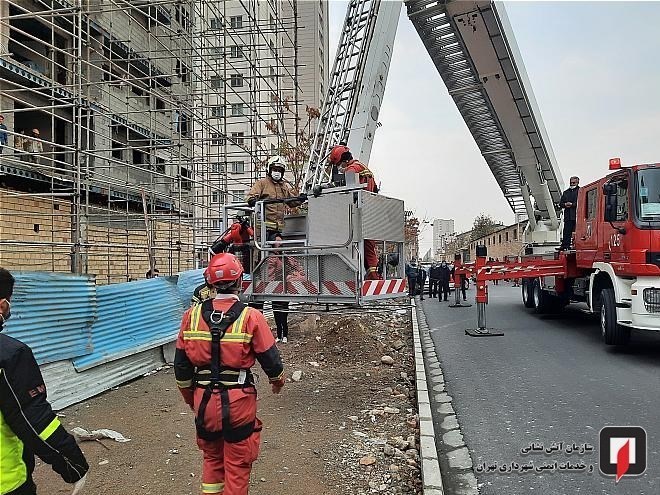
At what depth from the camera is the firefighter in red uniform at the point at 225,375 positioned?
3213 mm

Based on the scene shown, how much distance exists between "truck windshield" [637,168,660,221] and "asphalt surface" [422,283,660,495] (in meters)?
2.18

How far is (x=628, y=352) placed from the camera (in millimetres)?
8969

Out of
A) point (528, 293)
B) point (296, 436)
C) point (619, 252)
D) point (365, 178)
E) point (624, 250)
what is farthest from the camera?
point (528, 293)

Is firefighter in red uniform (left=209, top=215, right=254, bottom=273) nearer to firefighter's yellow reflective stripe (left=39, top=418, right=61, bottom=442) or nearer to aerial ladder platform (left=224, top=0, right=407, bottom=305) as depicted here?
aerial ladder platform (left=224, top=0, right=407, bottom=305)

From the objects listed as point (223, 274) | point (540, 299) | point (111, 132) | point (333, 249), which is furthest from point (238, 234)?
point (111, 132)

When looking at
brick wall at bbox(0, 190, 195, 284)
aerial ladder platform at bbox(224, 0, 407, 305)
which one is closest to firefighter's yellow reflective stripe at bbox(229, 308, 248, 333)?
aerial ladder platform at bbox(224, 0, 407, 305)

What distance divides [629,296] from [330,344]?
4853 millimetres

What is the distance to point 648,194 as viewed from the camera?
8.49 metres

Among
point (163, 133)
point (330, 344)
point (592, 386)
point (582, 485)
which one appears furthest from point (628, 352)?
point (163, 133)

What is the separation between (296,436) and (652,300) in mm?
5801

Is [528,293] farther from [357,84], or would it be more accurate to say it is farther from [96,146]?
[96,146]

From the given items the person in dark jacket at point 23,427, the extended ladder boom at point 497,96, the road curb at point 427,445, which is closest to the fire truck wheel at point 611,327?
the road curb at point 427,445

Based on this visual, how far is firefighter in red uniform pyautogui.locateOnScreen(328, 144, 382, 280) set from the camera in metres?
5.75

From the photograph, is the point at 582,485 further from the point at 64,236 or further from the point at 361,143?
the point at 64,236
